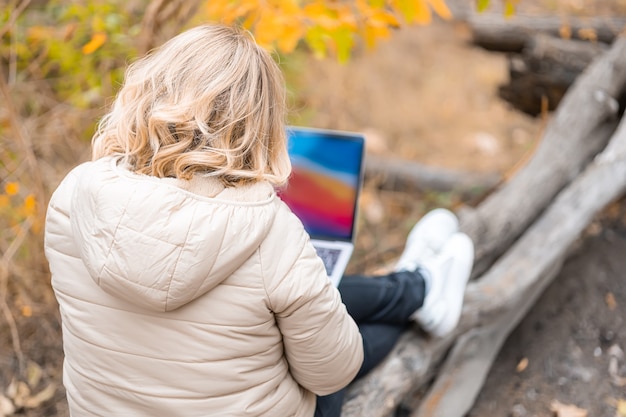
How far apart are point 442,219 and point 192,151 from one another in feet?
4.55

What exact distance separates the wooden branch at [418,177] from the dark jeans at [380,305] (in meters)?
2.21

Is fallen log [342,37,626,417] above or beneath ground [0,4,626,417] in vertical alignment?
above

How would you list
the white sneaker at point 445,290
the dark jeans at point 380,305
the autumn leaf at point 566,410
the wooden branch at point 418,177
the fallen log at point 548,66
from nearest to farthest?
the dark jeans at point 380,305
the white sneaker at point 445,290
the autumn leaf at point 566,410
the fallen log at point 548,66
the wooden branch at point 418,177

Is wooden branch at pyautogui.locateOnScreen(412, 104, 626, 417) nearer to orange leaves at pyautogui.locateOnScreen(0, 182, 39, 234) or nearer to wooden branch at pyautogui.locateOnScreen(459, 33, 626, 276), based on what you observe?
wooden branch at pyautogui.locateOnScreen(459, 33, 626, 276)

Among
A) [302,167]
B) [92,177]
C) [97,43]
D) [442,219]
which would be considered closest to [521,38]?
[442,219]

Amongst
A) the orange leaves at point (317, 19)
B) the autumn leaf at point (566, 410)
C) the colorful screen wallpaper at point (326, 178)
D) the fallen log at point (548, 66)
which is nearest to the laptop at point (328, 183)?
the colorful screen wallpaper at point (326, 178)

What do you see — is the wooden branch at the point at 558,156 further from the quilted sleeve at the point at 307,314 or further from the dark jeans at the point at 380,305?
the quilted sleeve at the point at 307,314

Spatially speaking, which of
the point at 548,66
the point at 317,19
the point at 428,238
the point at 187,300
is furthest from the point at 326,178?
the point at 548,66

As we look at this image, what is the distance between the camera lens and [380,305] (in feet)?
6.43

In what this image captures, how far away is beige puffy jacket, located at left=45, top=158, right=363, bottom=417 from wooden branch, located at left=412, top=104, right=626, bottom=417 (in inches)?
A: 34.4

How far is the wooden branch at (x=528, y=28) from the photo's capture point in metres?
3.28

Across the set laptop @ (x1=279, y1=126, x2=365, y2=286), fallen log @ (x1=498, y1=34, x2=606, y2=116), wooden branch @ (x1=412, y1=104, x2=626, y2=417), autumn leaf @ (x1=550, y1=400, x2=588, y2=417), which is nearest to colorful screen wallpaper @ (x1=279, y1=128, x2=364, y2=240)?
laptop @ (x1=279, y1=126, x2=365, y2=286)

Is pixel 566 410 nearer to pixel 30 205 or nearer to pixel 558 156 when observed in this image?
pixel 558 156

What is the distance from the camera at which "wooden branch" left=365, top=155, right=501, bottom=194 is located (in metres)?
4.18
